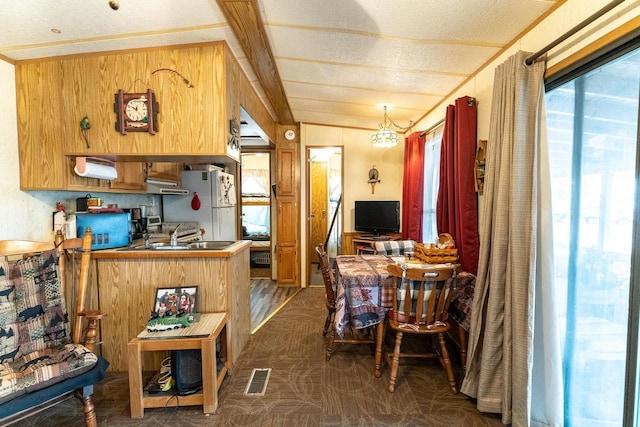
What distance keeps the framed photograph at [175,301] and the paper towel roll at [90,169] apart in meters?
0.99

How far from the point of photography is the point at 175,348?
5.78ft

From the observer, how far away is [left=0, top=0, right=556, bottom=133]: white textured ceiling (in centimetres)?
162

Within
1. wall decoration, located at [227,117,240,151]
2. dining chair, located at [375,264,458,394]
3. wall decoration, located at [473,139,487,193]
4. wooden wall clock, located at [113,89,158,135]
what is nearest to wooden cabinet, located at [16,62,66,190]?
wooden wall clock, located at [113,89,158,135]

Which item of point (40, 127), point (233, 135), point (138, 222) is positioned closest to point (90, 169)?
point (40, 127)

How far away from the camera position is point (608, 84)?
1425mm

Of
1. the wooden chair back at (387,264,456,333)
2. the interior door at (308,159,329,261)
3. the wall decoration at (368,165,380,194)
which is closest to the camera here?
Answer: the wooden chair back at (387,264,456,333)

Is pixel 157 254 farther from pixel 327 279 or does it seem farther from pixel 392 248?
Result: pixel 392 248

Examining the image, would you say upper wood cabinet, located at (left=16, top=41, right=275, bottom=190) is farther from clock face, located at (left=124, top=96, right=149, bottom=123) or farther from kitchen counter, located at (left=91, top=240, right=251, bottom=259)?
kitchen counter, located at (left=91, top=240, right=251, bottom=259)

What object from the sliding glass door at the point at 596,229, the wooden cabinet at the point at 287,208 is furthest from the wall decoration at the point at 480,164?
the wooden cabinet at the point at 287,208

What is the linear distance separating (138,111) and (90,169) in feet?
1.85

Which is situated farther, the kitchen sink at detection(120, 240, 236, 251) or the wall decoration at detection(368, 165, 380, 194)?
the wall decoration at detection(368, 165, 380, 194)

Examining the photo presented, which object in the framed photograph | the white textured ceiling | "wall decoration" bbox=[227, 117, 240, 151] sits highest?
the white textured ceiling

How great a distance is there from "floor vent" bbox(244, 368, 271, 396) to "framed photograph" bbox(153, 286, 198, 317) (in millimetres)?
674

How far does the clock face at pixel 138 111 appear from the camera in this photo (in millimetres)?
2049
